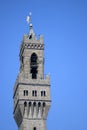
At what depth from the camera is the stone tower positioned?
273 feet

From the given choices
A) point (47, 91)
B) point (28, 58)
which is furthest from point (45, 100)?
point (28, 58)

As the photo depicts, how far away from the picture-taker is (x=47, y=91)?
278 feet

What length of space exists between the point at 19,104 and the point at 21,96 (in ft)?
5.25

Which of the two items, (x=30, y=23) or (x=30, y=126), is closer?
(x=30, y=126)

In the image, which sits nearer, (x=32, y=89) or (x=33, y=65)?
(x=32, y=89)

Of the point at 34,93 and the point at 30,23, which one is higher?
the point at 30,23

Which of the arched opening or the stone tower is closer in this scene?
the stone tower

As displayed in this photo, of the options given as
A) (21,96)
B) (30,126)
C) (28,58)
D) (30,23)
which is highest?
(30,23)

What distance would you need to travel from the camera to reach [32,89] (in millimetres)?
84375

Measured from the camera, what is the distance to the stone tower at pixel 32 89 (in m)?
83.1

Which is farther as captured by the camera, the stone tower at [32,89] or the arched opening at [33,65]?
the arched opening at [33,65]

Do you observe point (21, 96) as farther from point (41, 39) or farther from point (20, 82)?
point (41, 39)

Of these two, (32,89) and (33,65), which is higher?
(33,65)

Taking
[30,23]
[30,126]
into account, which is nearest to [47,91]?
[30,126]
